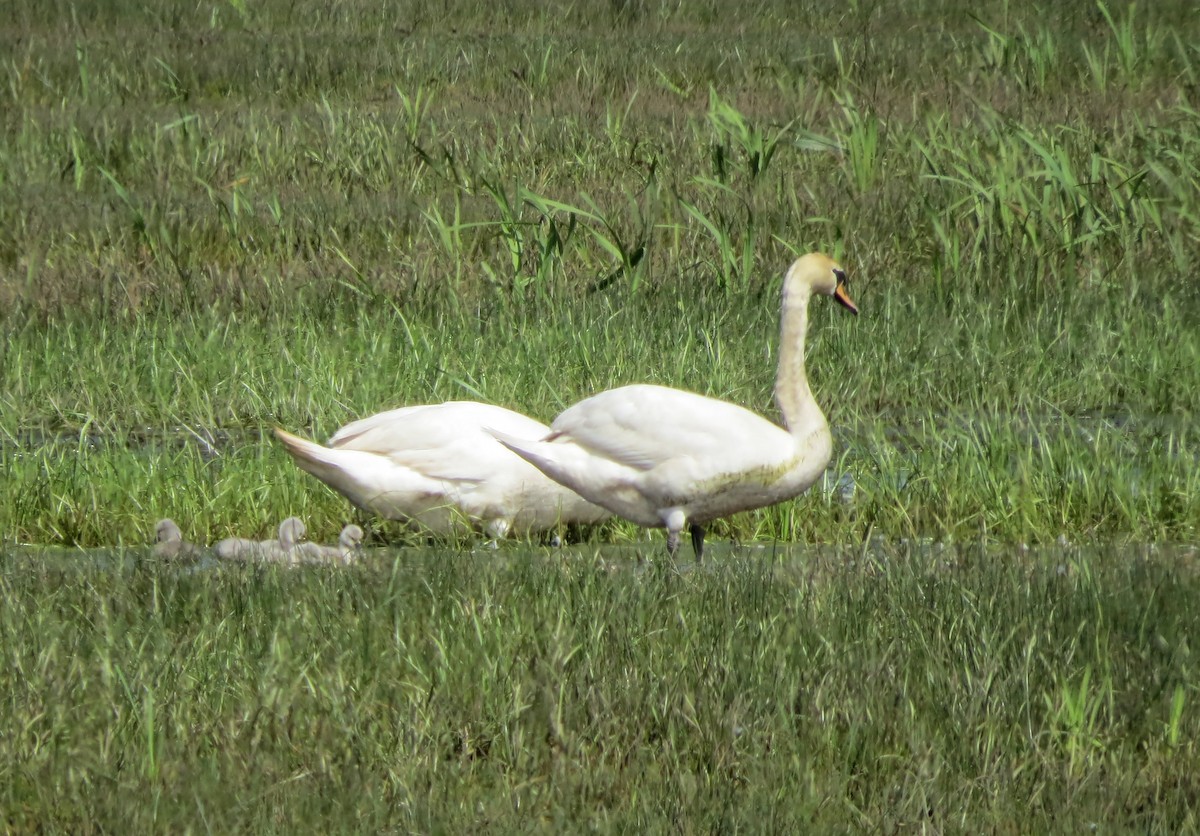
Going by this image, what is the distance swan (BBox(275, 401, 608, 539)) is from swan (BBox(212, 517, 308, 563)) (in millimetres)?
196

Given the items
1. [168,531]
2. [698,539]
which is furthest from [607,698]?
[168,531]

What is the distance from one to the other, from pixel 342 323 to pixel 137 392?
1261mm

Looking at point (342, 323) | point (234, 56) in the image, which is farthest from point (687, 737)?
point (234, 56)

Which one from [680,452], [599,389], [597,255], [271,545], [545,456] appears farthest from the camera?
[597,255]

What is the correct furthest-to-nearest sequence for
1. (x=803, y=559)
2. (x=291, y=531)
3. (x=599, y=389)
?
(x=599, y=389) → (x=291, y=531) → (x=803, y=559)

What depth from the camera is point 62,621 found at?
4.43 m

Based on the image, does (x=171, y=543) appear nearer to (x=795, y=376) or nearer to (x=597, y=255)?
(x=795, y=376)

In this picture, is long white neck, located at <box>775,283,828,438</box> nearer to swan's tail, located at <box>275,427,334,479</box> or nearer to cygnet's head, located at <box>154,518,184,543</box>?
swan's tail, located at <box>275,427,334,479</box>

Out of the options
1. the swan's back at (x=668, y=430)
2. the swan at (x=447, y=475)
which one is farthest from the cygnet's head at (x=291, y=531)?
the swan's back at (x=668, y=430)

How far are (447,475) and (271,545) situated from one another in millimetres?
640

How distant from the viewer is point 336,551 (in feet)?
18.3

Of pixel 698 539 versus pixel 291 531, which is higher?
pixel 698 539

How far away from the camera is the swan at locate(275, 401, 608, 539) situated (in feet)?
19.0

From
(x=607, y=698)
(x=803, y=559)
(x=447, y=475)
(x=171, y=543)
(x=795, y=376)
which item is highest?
(x=795, y=376)
